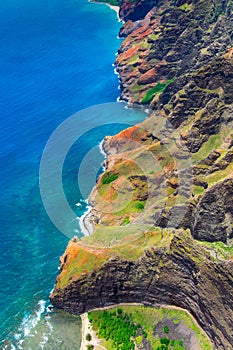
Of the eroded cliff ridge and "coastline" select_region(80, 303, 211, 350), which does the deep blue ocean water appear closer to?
"coastline" select_region(80, 303, 211, 350)

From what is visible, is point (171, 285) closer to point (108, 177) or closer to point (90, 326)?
point (90, 326)

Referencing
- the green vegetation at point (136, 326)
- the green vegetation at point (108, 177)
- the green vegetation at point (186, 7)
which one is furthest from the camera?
the green vegetation at point (186, 7)

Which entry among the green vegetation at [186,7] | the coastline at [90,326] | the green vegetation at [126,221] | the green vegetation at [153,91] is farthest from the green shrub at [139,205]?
the green vegetation at [186,7]

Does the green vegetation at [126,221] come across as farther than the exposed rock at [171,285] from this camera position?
Yes

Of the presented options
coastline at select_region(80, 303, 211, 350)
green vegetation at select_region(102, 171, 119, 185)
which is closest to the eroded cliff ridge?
green vegetation at select_region(102, 171, 119, 185)

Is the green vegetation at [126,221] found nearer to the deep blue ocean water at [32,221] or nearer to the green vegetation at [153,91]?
the deep blue ocean water at [32,221]

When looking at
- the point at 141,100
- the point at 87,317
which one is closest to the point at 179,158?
the point at 87,317
